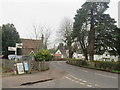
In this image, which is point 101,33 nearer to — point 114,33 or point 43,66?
point 114,33

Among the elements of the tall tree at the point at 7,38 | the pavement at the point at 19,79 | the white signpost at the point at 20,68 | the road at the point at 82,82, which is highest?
the tall tree at the point at 7,38

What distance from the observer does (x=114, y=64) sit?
1911 centimetres

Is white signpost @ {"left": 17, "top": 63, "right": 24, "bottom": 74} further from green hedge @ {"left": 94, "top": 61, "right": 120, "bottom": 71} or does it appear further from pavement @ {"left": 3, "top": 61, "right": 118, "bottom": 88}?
green hedge @ {"left": 94, "top": 61, "right": 120, "bottom": 71}

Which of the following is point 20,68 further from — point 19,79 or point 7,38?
point 7,38

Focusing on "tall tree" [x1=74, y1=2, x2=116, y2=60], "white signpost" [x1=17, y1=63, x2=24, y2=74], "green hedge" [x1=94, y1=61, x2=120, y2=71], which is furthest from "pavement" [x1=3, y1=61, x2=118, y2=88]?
"tall tree" [x1=74, y1=2, x2=116, y2=60]

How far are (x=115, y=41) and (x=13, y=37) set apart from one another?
2362cm

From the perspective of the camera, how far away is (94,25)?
2736 centimetres

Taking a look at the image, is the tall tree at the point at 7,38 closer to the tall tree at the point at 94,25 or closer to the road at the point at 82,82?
the tall tree at the point at 94,25

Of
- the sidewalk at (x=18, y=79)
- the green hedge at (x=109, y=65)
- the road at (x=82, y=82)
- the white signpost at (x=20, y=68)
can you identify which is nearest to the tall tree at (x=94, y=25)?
the green hedge at (x=109, y=65)

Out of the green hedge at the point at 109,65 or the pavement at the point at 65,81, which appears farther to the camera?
the green hedge at the point at 109,65

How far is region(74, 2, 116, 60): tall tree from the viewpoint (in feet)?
83.5

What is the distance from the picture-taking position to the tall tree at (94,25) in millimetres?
25438

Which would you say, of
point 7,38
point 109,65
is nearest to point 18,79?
point 109,65

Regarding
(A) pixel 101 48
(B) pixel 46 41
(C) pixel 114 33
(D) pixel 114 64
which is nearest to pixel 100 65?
(D) pixel 114 64
